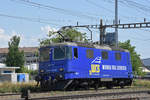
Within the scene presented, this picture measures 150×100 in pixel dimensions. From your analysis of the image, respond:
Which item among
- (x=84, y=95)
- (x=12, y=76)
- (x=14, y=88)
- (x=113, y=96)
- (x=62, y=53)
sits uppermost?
(x=62, y=53)

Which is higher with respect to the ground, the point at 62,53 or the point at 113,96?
the point at 62,53

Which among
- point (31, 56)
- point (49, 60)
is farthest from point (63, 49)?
point (31, 56)

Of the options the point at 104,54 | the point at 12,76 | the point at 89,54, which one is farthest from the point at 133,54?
the point at 89,54

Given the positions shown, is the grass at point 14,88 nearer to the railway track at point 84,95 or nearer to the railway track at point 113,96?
the railway track at point 84,95

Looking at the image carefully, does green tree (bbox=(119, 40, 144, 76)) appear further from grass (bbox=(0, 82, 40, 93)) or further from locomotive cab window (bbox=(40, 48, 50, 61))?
locomotive cab window (bbox=(40, 48, 50, 61))

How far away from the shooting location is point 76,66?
19703 millimetres

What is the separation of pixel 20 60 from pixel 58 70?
5115 cm

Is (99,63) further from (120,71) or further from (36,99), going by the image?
(36,99)

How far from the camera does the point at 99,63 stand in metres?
21.7

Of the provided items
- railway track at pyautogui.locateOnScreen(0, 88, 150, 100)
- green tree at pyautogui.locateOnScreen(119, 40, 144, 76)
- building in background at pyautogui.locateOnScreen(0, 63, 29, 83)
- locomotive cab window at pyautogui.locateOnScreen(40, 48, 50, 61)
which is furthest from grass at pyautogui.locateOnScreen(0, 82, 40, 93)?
green tree at pyautogui.locateOnScreen(119, 40, 144, 76)

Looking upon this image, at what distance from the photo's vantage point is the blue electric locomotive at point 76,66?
753 inches

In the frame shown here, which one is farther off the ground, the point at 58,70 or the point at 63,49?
the point at 63,49

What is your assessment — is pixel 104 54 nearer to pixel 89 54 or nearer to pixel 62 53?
pixel 89 54

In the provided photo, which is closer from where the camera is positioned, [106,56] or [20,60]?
[106,56]
